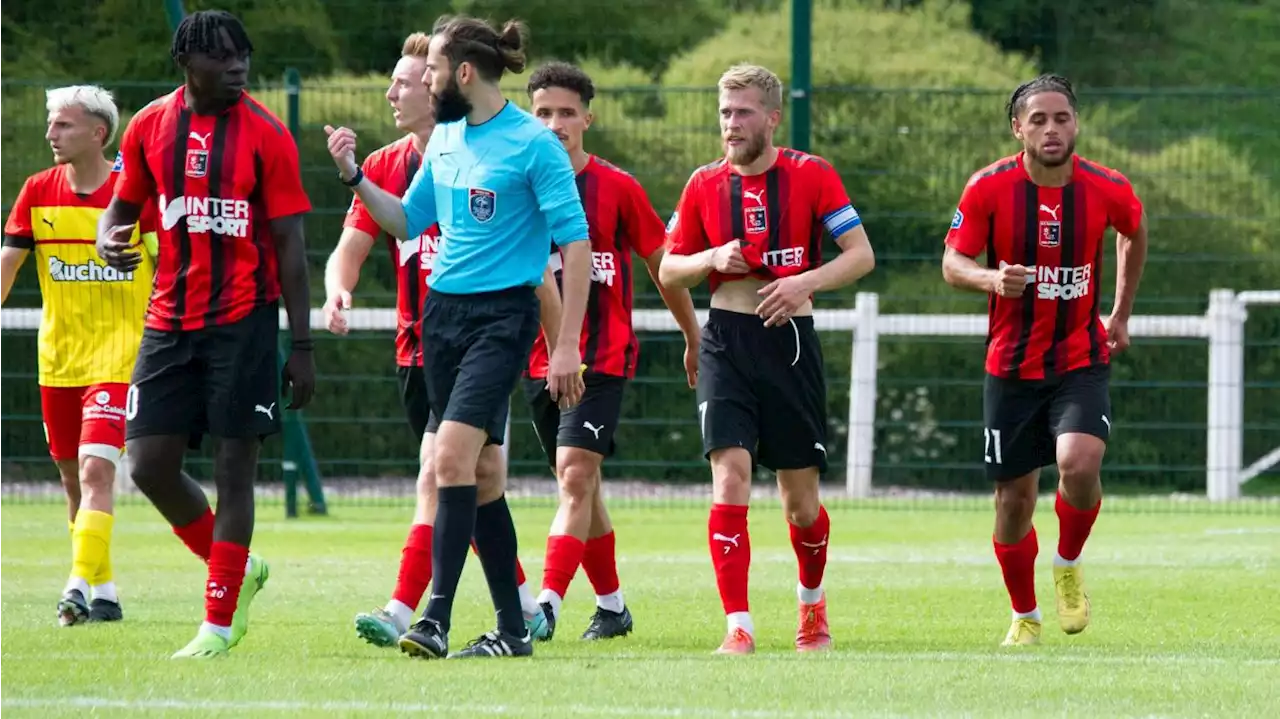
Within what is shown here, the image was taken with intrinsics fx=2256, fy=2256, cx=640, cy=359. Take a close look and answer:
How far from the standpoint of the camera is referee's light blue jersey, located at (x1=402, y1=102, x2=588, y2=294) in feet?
23.8

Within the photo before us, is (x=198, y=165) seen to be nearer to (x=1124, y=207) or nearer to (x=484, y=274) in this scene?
(x=484, y=274)

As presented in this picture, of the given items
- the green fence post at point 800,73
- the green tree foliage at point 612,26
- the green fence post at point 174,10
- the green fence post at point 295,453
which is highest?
the green tree foliage at point 612,26

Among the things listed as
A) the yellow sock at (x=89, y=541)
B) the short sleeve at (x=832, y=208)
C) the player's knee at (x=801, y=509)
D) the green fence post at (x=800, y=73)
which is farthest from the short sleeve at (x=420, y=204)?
the green fence post at (x=800, y=73)

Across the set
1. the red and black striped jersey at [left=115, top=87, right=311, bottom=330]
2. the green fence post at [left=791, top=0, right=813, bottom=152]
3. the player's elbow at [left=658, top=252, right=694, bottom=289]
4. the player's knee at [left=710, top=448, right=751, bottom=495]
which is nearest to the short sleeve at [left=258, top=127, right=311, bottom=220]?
the red and black striped jersey at [left=115, top=87, right=311, bottom=330]

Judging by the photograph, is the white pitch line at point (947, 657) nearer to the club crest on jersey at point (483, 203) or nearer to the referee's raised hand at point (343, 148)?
A: the club crest on jersey at point (483, 203)

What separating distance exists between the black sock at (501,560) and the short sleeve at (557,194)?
895 mm

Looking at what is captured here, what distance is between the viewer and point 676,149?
1587 cm

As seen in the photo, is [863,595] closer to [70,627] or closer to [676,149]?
[70,627]

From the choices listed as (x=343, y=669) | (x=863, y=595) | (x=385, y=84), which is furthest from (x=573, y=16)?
(x=343, y=669)

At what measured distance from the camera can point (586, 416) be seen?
8820 millimetres

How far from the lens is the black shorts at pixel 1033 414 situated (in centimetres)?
853

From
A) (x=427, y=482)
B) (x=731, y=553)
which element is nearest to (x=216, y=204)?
(x=427, y=482)

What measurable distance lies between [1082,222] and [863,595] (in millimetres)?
2418

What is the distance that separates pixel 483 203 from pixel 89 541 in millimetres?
2707
